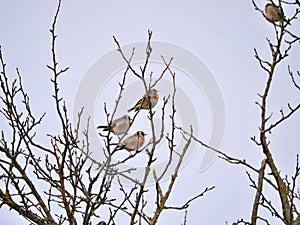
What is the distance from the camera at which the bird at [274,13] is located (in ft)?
10.9

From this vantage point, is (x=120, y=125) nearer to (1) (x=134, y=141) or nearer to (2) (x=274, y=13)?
(1) (x=134, y=141)

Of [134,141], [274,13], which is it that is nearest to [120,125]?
[134,141]

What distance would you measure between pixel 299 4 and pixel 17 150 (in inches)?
93.8

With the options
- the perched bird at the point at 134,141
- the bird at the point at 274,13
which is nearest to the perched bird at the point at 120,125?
the perched bird at the point at 134,141

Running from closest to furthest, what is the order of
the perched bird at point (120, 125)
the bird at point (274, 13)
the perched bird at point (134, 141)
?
the perched bird at point (120, 125), the perched bird at point (134, 141), the bird at point (274, 13)

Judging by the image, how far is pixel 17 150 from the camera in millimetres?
2727

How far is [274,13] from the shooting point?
12.0 feet

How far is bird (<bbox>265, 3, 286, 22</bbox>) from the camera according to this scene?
3309 mm

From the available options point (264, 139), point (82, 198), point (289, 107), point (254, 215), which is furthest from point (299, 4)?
point (82, 198)

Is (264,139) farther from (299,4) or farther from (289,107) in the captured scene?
(299,4)

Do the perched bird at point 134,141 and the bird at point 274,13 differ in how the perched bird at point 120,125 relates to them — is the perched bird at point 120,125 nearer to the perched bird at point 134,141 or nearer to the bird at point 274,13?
the perched bird at point 134,141

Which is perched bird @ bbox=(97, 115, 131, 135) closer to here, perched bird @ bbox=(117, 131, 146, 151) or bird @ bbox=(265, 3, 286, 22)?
perched bird @ bbox=(117, 131, 146, 151)

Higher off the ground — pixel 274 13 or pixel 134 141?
pixel 274 13

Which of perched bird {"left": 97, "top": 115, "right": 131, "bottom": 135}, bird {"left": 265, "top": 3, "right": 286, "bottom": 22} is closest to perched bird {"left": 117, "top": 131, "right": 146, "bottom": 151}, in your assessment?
perched bird {"left": 97, "top": 115, "right": 131, "bottom": 135}
